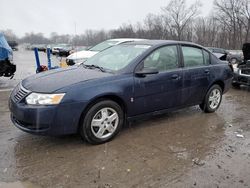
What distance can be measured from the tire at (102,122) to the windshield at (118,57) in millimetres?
706

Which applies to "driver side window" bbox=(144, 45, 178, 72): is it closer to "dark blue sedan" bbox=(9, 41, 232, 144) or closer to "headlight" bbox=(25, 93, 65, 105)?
"dark blue sedan" bbox=(9, 41, 232, 144)

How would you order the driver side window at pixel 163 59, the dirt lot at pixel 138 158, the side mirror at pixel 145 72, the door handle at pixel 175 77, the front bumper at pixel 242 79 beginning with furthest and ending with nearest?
the front bumper at pixel 242 79
the door handle at pixel 175 77
the driver side window at pixel 163 59
the side mirror at pixel 145 72
the dirt lot at pixel 138 158

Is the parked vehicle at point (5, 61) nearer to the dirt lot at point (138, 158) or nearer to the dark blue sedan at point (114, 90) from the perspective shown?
the dirt lot at point (138, 158)

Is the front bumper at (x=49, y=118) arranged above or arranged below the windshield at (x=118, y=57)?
below

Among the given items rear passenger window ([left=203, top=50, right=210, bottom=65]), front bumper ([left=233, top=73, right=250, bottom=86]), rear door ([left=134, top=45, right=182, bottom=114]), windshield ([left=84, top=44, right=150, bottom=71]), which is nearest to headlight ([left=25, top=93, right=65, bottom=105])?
windshield ([left=84, top=44, right=150, bottom=71])

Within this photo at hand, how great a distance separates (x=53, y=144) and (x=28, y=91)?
892 mm

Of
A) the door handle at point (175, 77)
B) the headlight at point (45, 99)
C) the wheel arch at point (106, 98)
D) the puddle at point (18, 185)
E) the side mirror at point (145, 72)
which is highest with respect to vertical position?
the side mirror at point (145, 72)

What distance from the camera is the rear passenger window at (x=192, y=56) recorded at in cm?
502

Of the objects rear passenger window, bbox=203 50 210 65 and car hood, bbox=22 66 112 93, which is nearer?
car hood, bbox=22 66 112 93

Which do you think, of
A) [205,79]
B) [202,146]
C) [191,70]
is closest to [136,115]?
[202,146]

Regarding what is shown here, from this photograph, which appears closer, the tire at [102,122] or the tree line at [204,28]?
the tire at [102,122]

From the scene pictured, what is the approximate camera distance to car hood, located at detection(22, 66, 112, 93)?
3.63 metres

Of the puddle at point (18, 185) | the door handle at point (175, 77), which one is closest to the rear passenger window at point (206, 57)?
the door handle at point (175, 77)

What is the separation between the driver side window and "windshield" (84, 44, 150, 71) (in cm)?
20
